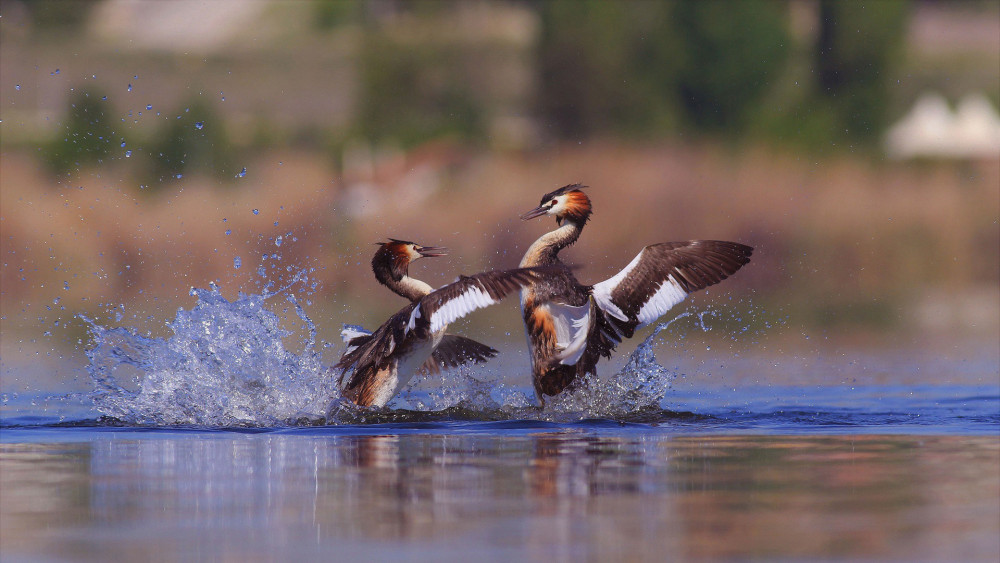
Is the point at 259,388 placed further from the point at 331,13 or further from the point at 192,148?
the point at 331,13

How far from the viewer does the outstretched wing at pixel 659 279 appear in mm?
9227

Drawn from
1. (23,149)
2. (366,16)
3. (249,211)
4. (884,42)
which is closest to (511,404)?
(249,211)

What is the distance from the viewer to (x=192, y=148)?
2822 cm

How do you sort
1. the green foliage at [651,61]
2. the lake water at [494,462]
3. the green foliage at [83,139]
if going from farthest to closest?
the green foliage at [651,61] < the green foliage at [83,139] < the lake water at [494,462]

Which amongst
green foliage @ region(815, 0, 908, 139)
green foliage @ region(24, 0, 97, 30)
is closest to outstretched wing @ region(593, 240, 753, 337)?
green foliage @ region(815, 0, 908, 139)

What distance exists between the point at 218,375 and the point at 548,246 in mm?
2001

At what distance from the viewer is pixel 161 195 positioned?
21172 millimetres

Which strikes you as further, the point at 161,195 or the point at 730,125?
the point at 730,125

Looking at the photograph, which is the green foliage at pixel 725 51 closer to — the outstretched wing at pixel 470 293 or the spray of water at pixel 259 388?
the spray of water at pixel 259 388

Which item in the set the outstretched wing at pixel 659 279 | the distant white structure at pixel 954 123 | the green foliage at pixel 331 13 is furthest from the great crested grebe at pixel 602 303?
the green foliage at pixel 331 13

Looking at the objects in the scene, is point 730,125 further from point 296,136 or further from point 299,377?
point 299,377

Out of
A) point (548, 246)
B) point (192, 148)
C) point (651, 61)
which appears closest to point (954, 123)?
point (651, 61)

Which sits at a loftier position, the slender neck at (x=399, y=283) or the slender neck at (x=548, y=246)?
the slender neck at (x=548, y=246)

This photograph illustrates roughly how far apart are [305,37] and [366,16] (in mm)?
5713
